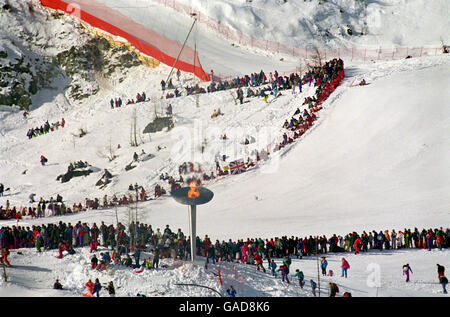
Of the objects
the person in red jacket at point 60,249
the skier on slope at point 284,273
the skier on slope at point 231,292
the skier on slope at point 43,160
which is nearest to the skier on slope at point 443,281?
the skier on slope at point 284,273

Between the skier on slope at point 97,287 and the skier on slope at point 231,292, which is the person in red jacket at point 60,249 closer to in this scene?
the skier on slope at point 97,287

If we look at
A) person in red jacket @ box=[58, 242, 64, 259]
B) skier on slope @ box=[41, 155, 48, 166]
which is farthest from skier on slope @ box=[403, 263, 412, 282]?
skier on slope @ box=[41, 155, 48, 166]

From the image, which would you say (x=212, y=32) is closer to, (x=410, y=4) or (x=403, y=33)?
(x=403, y=33)

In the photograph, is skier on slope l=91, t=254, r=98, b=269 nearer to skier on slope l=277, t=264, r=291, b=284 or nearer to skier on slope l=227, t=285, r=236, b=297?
skier on slope l=227, t=285, r=236, b=297

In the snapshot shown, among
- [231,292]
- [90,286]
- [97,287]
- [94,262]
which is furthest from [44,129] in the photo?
[231,292]

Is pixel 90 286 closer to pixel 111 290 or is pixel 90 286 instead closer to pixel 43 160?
pixel 111 290
